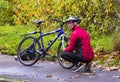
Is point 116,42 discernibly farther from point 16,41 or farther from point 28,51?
point 16,41

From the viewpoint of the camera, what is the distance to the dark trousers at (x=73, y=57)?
1016 cm

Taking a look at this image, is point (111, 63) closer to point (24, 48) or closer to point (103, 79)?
point (103, 79)

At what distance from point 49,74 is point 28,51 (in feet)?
5.07

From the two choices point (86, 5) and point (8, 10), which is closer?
point (86, 5)

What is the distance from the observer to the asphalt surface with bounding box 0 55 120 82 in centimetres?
948

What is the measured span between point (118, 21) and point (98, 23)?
0.84 m

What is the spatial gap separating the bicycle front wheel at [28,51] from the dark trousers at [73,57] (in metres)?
1.14

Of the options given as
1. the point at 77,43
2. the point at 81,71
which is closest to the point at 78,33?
the point at 77,43

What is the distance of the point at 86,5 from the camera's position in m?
15.0

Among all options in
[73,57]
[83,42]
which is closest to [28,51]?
[73,57]

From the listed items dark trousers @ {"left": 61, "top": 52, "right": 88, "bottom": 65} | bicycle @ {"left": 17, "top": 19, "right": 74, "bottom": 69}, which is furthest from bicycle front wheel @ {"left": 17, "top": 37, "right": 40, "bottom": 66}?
dark trousers @ {"left": 61, "top": 52, "right": 88, "bottom": 65}

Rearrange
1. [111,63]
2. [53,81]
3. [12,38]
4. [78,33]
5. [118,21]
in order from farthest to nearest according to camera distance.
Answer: [12,38], [118,21], [111,63], [78,33], [53,81]

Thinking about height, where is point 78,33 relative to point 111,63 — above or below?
above

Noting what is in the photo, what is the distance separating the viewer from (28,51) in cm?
1142
